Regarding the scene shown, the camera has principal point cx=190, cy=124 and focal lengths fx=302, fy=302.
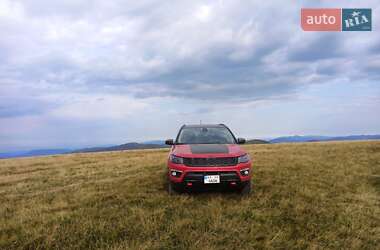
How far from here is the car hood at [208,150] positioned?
7023 mm

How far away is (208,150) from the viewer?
726 cm

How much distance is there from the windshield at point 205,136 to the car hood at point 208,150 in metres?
0.47

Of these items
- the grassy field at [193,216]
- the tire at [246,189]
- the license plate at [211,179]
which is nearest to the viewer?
the grassy field at [193,216]

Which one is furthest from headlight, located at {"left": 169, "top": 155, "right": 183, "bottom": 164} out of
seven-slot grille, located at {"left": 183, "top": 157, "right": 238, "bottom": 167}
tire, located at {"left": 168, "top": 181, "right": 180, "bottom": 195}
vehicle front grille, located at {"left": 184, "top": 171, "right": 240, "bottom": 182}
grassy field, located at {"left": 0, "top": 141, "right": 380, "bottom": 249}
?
grassy field, located at {"left": 0, "top": 141, "right": 380, "bottom": 249}

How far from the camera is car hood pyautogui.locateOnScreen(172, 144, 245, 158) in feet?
23.0

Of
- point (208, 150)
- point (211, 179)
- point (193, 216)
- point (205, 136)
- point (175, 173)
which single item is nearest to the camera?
point (193, 216)

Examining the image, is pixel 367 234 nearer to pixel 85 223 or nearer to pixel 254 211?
pixel 254 211

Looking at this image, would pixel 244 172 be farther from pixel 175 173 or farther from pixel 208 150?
pixel 175 173

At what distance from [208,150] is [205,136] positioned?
4.25ft

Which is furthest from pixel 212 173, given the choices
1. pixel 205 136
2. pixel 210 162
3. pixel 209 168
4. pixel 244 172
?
pixel 205 136

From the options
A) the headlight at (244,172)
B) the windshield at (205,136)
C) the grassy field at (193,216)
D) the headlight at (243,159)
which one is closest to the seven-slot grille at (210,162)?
the headlight at (243,159)

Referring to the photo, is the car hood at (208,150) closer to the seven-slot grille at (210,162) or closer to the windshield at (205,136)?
the seven-slot grille at (210,162)

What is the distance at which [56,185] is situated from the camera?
34.5 feet

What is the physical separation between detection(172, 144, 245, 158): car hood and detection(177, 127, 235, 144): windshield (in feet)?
1.53
